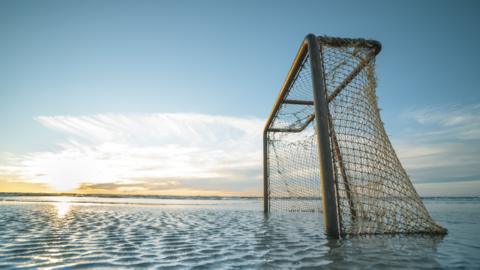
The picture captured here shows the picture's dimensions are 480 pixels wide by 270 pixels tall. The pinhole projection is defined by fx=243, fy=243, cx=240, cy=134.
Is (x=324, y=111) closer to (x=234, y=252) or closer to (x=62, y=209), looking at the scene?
(x=234, y=252)

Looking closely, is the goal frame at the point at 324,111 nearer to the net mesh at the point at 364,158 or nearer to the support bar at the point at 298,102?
the net mesh at the point at 364,158

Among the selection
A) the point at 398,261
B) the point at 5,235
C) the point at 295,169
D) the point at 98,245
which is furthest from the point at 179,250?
the point at 295,169

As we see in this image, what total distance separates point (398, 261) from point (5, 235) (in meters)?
6.50

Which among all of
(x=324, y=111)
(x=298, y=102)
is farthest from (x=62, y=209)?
(x=324, y=111)

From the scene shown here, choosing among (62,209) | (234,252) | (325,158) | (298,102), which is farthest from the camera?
(62,209)

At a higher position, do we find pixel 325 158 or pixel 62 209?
pixel 325 158

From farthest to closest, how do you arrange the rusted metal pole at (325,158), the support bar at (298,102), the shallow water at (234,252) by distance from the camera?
1. the support bar at (298,102)
2. the rusted metal pole at (325,158)
3. the shallow water at (234,252)

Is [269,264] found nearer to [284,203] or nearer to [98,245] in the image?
[98,245]

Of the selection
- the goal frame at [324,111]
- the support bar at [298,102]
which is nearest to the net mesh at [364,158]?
the goal frame at [324,111]

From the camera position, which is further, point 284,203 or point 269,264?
A: point 284,203

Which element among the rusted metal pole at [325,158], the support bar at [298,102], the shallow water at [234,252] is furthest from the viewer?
the support bar at [298,102]

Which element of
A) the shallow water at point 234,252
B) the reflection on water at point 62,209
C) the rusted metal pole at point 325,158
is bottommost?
the reflection on water at point 62,209

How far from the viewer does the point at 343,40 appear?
5168 mm

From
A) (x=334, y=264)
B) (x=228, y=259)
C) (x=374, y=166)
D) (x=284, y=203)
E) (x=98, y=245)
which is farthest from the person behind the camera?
(x=284, y=203)
